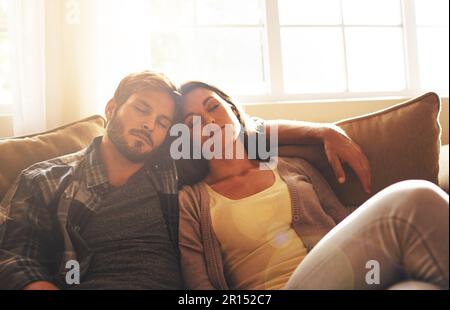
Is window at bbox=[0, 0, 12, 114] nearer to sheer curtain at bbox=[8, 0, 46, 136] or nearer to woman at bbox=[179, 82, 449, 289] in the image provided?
sheer curtain at bbox=[8, 0, 46, 136]

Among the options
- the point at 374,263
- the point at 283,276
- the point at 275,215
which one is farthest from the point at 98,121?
the point at 374,263

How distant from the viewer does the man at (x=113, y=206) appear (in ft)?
3.01

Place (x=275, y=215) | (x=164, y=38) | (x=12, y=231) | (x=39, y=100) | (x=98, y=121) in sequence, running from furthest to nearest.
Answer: (x=164, y=38) → (x=39, y=100) → (x=98, y=121) → (x=275, y=215) → (x=12, y=231)

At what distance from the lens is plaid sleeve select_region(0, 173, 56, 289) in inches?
33.8

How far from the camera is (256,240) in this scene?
1.01 m

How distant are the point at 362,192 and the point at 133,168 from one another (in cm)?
63

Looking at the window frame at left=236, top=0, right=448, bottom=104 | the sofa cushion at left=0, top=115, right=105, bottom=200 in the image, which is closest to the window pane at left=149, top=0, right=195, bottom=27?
the window frame at left=236, top=0, right=448, bottom=104

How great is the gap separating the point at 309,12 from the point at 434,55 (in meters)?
0.79

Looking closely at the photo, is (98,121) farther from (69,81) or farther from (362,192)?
(362,192)

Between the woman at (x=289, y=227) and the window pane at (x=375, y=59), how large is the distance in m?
1.29

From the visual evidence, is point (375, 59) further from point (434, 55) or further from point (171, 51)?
point (171, 51)

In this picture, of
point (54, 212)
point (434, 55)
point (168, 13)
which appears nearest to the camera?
point (54, 212)

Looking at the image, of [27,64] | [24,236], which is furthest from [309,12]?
[24,236]
